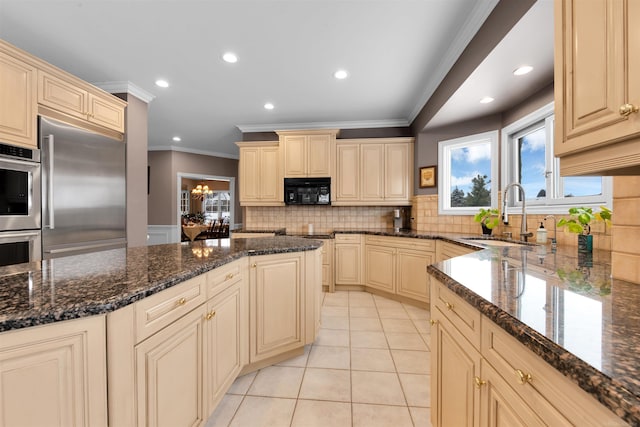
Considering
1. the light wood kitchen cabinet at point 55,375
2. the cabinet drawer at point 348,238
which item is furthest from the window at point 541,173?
the light wood kitchen cabinet at point 55,375

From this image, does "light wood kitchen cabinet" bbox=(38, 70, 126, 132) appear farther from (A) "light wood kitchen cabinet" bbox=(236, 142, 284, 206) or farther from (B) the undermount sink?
(B) the undermount sink

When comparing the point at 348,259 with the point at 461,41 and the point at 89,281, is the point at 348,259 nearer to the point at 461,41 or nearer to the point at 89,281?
the point at 461,41

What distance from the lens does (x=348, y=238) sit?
3.90m

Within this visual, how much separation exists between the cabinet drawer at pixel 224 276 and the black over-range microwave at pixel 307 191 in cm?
248

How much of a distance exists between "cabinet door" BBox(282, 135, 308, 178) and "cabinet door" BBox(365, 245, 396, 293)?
5.21 ft

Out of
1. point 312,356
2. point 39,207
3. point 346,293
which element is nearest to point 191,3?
point 39,207

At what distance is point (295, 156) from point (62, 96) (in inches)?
104

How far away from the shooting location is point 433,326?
126 cm

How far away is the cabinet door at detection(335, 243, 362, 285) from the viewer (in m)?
3.87

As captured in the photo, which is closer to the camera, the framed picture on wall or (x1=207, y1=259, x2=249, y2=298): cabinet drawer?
(x1=207, y1=259, x2=249, y2=298): cabinet drawer

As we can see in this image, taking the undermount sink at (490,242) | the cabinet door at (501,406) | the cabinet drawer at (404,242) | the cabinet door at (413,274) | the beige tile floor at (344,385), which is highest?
the undermount sink at (490,242)

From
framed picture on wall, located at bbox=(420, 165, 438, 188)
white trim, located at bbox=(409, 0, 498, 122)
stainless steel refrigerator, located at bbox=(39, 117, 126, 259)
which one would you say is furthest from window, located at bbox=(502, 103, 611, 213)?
stainless steel refrigerator, located at bbox=(39, 117, 126, 259)

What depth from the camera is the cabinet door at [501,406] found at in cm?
60

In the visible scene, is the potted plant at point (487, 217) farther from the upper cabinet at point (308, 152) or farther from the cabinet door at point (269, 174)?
the cabinet door at point (269, 174)
